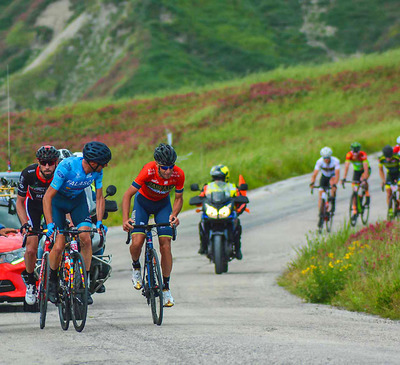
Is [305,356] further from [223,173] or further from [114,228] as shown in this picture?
[114,228]

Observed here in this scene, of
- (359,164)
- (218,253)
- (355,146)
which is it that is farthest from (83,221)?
(359,164)

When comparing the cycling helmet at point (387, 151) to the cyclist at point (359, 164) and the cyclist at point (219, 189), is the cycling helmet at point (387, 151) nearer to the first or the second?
the cyclist at point (359, 164)

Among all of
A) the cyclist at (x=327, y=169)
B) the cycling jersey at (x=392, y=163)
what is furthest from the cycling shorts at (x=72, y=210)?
the cycling jersey at (x=392, y=163)

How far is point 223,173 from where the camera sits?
49.2 ft

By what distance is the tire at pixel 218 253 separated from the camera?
14.2m

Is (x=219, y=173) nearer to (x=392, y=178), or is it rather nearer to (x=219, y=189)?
(x=219, y=189)

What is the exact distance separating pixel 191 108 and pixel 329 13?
68.2 m

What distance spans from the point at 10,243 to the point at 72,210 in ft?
6.41

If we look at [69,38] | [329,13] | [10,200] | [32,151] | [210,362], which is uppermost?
[329,13]

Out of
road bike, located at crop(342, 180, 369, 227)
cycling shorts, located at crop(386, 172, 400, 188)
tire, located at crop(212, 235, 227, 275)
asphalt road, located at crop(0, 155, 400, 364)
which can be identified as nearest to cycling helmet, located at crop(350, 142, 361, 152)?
road bike, located at crop(342, 180, 369, 227)

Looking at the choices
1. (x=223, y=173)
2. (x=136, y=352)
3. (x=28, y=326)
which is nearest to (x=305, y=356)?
(x=136, y=352)

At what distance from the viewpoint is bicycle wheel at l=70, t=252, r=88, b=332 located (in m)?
7.86

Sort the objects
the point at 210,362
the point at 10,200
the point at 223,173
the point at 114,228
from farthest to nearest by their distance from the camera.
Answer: the point at 114,228, the point at 223,173, the point at 10,200, the point at 210,362

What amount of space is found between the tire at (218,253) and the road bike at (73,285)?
6046 mm
